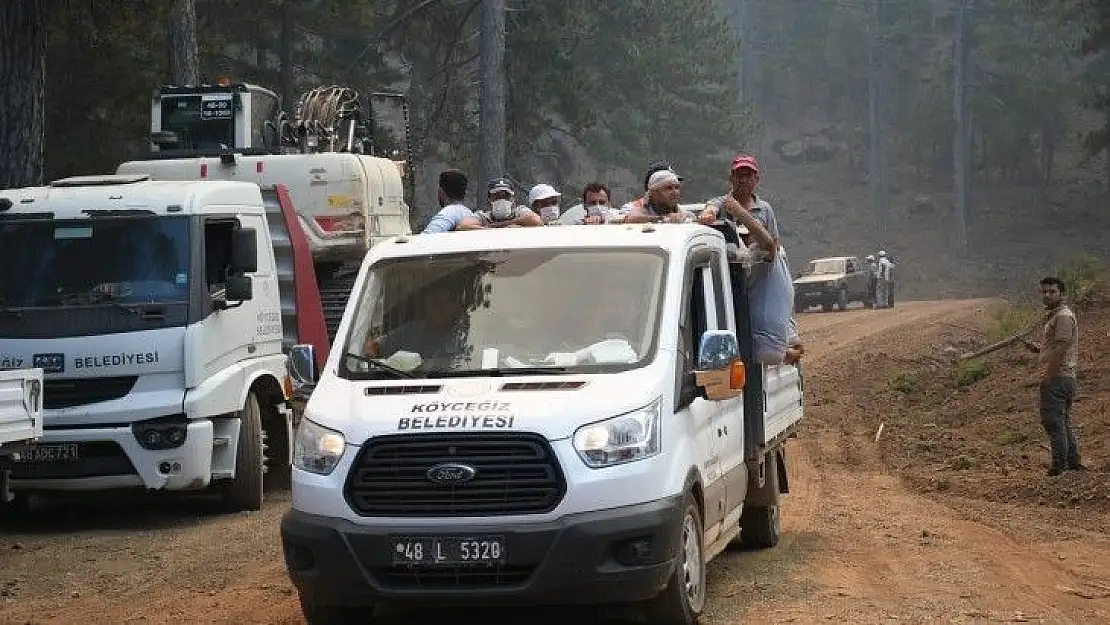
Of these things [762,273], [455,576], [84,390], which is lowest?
[455,576]

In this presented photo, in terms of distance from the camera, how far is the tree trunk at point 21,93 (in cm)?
2036

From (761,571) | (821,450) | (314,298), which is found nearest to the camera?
Result: (761,571)

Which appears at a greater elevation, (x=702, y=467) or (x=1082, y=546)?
(x=702, y=467)

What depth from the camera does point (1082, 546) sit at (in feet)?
38.8

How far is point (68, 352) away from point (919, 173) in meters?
74.8

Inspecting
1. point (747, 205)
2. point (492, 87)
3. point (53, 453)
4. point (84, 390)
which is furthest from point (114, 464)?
point (492, 87)

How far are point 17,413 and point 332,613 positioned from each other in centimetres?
372

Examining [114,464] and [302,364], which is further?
[114,464]

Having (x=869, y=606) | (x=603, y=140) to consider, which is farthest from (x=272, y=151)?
(x=603, y=140)

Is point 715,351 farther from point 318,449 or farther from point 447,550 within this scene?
point 318,449

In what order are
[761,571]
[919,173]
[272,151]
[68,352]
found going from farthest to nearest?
[919,173]
[272,151]
[68,352]
[761,571]

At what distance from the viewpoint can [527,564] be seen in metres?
7.77

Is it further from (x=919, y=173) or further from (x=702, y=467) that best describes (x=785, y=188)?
(x=702, y=467)

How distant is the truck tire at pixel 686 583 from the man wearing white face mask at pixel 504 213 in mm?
2712
